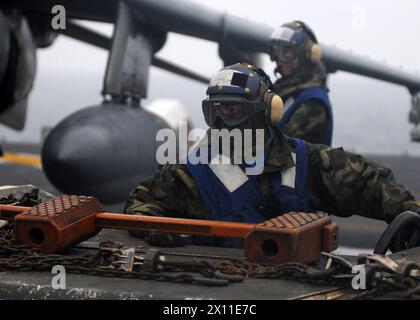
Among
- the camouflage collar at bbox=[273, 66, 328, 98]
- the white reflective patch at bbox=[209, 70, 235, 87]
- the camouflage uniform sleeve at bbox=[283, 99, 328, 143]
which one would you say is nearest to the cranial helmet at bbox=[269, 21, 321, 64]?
the camouflage collar at bbox=[273, 66, 328, 98]

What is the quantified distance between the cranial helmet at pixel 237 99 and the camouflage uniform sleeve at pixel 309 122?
285 cm

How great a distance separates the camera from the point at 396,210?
15.9ft

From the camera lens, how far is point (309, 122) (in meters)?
7.82

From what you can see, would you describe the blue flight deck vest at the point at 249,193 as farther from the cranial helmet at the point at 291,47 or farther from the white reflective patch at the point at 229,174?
the cranial helmet at the point at 291,47

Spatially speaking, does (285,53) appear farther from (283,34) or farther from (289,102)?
(289,102)

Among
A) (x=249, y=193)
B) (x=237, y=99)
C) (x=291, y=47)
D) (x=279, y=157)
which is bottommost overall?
(x=249, y=193)

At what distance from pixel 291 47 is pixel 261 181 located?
3.81m

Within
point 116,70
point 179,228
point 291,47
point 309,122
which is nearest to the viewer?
point 179,228

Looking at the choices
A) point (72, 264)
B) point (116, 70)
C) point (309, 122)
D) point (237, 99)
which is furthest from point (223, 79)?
point (116, 70)

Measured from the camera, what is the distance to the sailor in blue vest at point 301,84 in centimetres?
783

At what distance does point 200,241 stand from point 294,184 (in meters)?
0.76

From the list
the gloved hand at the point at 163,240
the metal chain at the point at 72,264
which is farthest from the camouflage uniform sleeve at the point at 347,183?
the metal chain at the point at 72,264

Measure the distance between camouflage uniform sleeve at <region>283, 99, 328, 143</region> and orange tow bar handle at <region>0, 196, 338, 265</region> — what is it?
11.1 ft

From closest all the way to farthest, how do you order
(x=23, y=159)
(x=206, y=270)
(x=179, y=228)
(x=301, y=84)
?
(x=206, y=270), (x=179, y=228), (x=301, y=84), (x=23, y=159)
